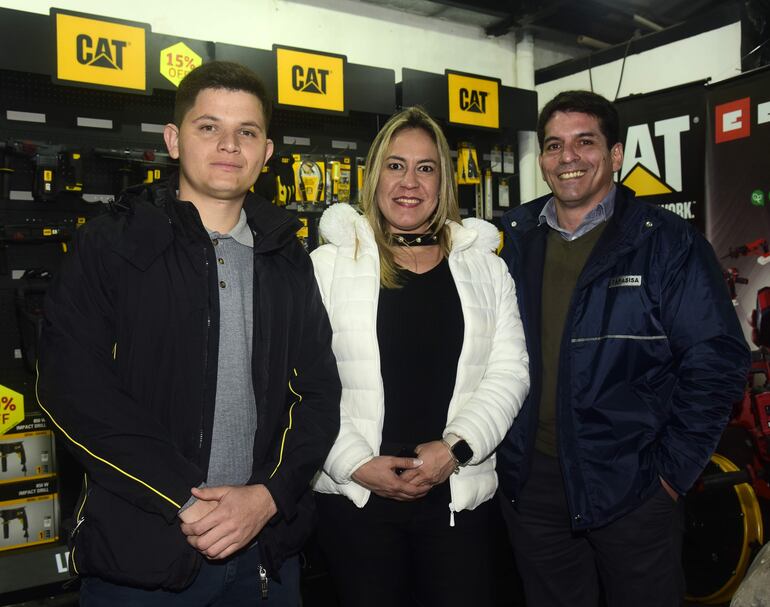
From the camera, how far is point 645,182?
478 centimetres

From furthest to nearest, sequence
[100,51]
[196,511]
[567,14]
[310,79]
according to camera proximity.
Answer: [567,14] → [310,79] → [100,51] → [196,511]

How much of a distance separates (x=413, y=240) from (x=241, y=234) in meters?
0.57

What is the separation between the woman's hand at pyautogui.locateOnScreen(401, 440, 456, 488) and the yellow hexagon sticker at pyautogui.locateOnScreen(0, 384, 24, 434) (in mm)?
2402

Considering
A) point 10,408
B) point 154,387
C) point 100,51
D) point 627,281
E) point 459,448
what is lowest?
point 10,408

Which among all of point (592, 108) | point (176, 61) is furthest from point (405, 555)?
point (176, 61)

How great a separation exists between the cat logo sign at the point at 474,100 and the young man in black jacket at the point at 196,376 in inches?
123

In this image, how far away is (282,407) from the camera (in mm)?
1577

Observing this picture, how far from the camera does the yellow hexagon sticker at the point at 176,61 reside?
3.47m

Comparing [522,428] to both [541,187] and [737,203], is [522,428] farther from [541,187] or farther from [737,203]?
[541,187]

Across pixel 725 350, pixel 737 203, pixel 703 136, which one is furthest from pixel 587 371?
pixel 703 136

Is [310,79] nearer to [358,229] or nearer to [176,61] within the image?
[176,61]

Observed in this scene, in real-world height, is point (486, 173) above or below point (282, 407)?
above

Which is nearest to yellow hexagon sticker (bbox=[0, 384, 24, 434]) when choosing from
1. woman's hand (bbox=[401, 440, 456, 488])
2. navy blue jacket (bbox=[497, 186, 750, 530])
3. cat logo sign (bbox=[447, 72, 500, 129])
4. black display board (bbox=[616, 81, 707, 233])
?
woman's hand (bbox=[401, 440, 456, 488])

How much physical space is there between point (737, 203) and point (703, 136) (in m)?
0.53
